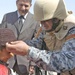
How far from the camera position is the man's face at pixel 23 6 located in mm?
6312

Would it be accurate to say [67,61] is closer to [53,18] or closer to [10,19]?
[53,18]

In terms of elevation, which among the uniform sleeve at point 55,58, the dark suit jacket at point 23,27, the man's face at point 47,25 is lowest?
the dark suit jacket at point 23,27

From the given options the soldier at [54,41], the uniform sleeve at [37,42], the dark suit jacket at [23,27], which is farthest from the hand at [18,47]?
the dark suit jacket at [23,27]

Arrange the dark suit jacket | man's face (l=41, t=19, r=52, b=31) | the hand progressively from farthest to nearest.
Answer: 1. the dark suit jacket
2. man's face (l=41, t=19, r=52, b=31)
3. the hand

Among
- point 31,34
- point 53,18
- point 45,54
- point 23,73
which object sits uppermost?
point 53,18

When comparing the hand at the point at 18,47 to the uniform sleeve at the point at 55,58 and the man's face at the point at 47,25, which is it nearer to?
the uniform sleeve at the point at 55,58

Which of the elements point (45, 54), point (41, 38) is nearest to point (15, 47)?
point (45, 54)

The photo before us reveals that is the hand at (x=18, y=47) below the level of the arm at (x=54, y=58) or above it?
above

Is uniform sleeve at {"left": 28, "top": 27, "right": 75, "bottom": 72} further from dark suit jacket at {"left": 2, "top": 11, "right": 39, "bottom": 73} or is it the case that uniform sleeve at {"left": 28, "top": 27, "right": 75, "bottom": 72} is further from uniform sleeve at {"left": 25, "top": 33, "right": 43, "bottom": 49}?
dark suit jacket at {"left": 2, "top": 11, "right": 39, "bottom": 73}

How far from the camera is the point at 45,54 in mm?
3465

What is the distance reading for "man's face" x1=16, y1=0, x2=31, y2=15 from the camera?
631cm

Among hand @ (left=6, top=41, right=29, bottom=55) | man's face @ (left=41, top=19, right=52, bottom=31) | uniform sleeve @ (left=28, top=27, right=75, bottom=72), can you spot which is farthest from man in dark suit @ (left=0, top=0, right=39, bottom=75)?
hand @ (left=6, top=41, right=29, bottom=55)

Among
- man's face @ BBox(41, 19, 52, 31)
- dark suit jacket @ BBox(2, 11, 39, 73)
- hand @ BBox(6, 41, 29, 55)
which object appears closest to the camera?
hand @ BBox(6, 41, 29, 55)

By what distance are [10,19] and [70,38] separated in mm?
2864
